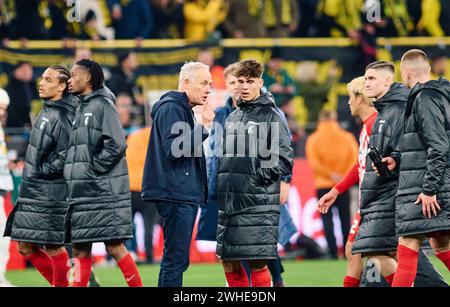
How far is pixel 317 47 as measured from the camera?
2028cm

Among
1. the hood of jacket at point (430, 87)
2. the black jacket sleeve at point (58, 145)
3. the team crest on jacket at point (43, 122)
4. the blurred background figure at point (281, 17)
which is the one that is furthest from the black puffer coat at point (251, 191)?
the blurred background figure at point (281, 17)

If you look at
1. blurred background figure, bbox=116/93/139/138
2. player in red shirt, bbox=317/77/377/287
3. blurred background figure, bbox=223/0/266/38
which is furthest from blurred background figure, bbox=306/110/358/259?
player in red shirt, bbox=317/77/377/287

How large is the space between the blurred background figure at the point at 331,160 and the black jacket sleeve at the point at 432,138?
A: 7.68m

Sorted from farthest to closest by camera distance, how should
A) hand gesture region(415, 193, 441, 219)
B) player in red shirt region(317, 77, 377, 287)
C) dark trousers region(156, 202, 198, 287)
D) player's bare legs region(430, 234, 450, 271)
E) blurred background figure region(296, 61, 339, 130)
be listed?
blurred background figure region(296, 61, 339, 130) < player in red shirt region(317, 77, 377, 287) < dark trousers region(156, 202, 198, 287) < player's bare legs region(430, 234, 450, 271) < hand gesture region(415, 193, 441, 219)

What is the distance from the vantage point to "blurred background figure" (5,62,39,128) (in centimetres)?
1889

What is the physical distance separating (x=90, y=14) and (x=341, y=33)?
4.66 m

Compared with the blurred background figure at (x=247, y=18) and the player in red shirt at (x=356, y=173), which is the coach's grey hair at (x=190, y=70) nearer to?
the player in red shirt at (x=356, y=173)

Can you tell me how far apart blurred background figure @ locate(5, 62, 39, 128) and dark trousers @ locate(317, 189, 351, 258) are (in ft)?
16.1

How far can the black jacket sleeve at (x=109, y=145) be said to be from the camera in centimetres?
1116

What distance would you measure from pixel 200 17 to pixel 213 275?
7.58m

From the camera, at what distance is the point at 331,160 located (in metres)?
18.4

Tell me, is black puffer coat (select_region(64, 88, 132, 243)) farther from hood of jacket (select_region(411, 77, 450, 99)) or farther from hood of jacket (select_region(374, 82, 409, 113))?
hood of jacket (select_region(411, 77, 450, 99))

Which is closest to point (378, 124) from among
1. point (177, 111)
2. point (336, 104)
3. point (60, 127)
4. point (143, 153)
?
point (177, 111)
